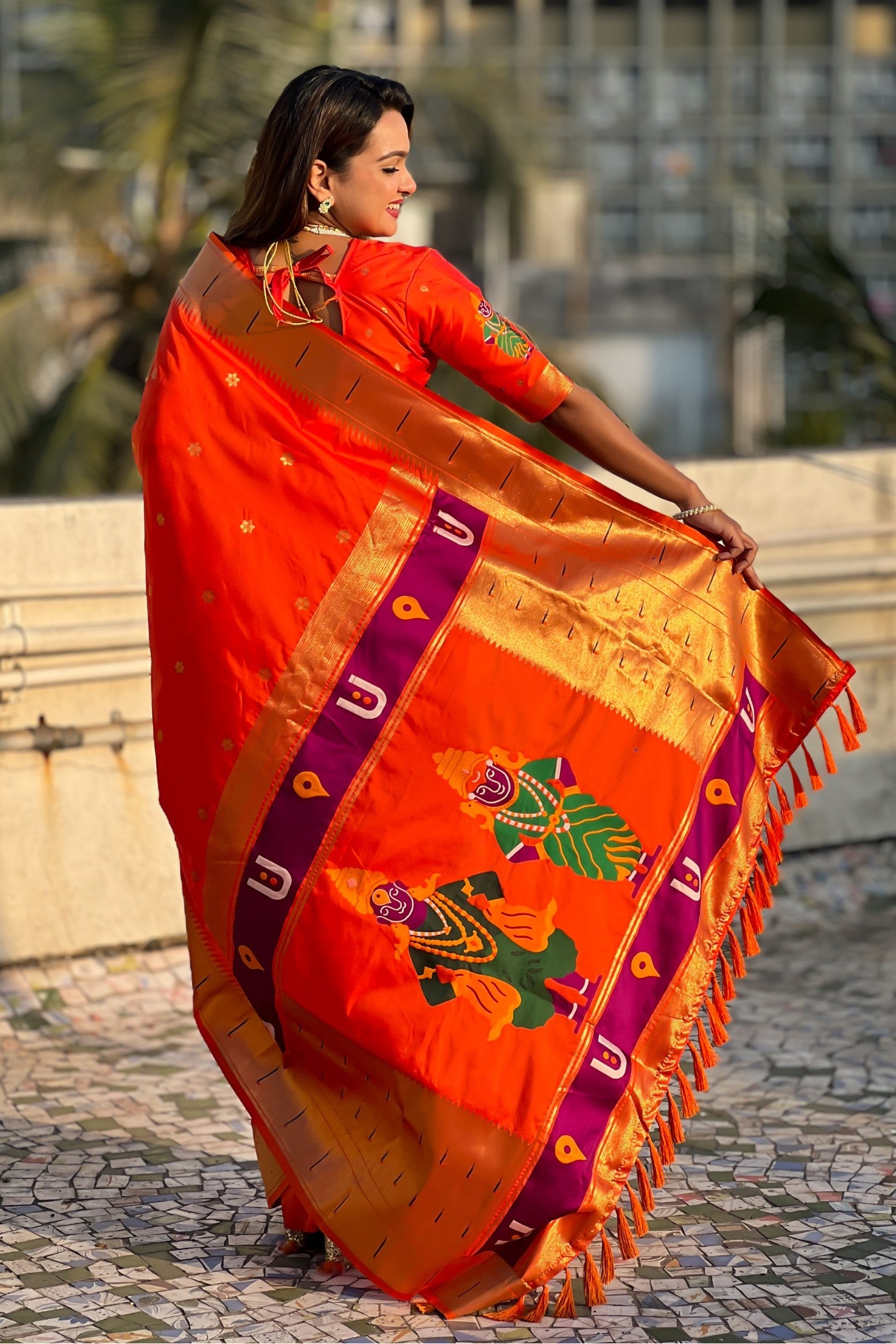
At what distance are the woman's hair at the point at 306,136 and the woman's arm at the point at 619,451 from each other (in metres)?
0.50

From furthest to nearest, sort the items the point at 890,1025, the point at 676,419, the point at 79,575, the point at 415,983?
1. the point at 676,419
2. the point at 79,575
3. the point at 890,1025
4. the point at 415,983

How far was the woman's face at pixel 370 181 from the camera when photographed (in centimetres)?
270

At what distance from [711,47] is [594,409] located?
6827 centimetres

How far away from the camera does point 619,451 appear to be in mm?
2777

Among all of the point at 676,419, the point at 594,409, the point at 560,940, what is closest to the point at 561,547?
the point at 594,409

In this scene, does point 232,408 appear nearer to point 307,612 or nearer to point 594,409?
point 307,612

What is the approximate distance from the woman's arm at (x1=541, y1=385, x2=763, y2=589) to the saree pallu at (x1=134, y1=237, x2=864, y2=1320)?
0.06 metres

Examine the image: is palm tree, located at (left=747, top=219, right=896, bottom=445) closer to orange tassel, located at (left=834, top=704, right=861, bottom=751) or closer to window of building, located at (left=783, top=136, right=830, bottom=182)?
orange tassel, located at (left=834, top=704, right=861, bottom=751)

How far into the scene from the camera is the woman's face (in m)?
2.70

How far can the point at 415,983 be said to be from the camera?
106 inches

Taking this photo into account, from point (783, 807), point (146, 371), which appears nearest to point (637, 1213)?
point (783, 807)

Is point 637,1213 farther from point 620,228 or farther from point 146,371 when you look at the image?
point 620,228

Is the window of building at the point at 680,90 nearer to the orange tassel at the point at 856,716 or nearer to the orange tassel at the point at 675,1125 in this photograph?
the orange tassel at the point at 856,716

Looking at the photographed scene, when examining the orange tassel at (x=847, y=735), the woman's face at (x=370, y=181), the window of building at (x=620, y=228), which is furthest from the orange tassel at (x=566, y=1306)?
the window of building at (x=620, y=228)
